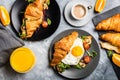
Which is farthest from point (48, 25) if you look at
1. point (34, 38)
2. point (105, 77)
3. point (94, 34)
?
point (105, 77)

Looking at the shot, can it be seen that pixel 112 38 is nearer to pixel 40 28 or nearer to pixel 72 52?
pixel 72 52

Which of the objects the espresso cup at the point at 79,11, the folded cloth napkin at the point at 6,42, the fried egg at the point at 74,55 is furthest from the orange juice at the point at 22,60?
the espresso cup at the point at 79,11

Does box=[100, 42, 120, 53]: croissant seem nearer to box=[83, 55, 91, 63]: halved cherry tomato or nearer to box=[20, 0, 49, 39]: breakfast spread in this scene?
box=[83, 55, 91, 63]: halved cherry tomato

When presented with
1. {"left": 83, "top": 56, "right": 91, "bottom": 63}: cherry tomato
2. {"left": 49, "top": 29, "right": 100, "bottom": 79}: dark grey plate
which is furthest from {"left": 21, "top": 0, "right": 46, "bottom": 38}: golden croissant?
{"left": 83, "top": 56, "right": 91, "bottom": 63}: cherry tomato

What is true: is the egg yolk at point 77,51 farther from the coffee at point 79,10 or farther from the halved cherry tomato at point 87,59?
the coffee at point 79,10

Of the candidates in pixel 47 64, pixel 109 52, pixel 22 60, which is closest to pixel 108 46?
pixel 109 52

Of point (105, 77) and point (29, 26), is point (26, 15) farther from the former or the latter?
point (105, 77)
